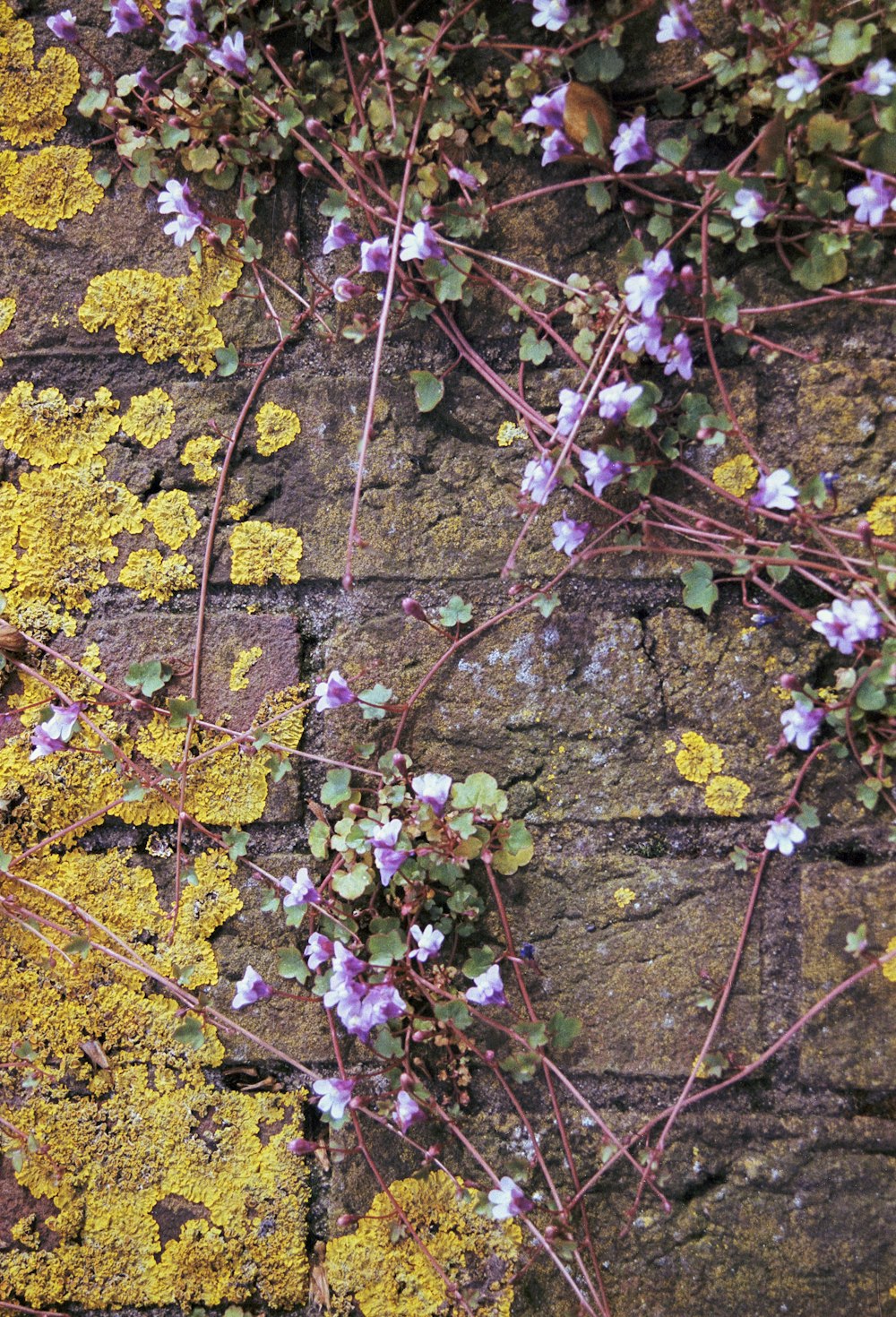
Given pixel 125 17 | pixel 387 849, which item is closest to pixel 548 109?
pixel 125 17

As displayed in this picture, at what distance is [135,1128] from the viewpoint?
5.36 ft

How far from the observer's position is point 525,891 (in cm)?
157

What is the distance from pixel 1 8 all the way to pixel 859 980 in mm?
2319

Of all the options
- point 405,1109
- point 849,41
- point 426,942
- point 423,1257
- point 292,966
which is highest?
point 849,41

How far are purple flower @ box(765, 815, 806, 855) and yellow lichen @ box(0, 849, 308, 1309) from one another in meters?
0.94

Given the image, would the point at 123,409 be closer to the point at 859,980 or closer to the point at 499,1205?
the point at 499,1205

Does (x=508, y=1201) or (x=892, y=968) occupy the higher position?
(x=892, y=968)

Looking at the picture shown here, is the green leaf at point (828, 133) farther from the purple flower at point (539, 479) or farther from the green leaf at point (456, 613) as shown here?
the green leaf at point (456, 613)

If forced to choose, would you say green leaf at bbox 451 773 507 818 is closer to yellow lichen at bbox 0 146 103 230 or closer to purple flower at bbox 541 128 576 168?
purple flower at bbox 541 128 576 168

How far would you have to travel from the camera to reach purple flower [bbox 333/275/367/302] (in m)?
1.56

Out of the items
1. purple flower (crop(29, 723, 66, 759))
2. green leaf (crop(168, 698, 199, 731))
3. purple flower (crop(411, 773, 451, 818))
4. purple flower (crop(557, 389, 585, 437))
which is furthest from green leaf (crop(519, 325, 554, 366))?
purple flower (crop(29, 723, 66, 759))

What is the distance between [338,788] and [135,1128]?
0.72 metres

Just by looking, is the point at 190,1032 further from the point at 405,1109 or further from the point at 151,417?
the point at 151,417

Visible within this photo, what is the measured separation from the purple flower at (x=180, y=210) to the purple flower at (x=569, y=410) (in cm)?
74
